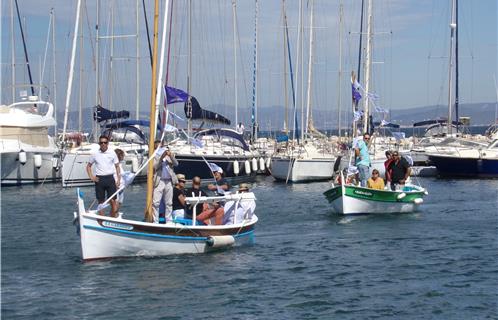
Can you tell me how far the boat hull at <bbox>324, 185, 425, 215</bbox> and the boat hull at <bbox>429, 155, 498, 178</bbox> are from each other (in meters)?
20.7

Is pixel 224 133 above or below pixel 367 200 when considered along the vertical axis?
above

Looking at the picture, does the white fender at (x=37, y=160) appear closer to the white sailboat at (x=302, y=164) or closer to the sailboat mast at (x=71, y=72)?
the sailboat mast at (x=71, y=72)

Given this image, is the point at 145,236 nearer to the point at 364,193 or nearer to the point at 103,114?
the point at 364,193

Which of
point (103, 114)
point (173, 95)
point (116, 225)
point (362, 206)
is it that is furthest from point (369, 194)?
point (103, 114)

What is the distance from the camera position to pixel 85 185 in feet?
145

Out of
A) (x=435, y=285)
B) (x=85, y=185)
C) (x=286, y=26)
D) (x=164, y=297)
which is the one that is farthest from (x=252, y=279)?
(x=286, y=26)

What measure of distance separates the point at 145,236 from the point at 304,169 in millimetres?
28399

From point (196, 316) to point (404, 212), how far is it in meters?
15.4

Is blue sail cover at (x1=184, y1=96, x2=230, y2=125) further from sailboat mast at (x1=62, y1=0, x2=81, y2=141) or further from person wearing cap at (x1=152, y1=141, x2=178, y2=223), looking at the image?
person wearing cap at (x1=152, y1=141, x2=178, y2=223)

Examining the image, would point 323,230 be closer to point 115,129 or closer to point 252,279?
point 252,279

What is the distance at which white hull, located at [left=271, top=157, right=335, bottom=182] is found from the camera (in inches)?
1845

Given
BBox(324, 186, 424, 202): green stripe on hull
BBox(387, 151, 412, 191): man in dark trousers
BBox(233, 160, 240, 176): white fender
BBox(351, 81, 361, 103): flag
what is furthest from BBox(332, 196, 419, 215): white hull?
BBox(233, 160, 240, 176): white fender

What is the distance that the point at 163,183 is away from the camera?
19.9 m

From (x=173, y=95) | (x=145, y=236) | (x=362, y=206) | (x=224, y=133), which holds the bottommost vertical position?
(x=362, y=206)
